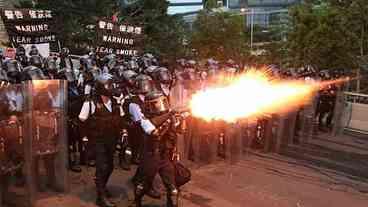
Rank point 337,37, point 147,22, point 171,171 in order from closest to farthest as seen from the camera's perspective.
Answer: point 171,171 < point 337,37 < point 147,22

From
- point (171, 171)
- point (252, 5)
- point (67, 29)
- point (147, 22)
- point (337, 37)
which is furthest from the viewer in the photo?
point (252, 5)

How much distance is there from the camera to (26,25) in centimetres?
1262

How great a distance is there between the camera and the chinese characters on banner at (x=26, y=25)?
41.2 feet

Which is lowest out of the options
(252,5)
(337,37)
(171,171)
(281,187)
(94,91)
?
(281,187)

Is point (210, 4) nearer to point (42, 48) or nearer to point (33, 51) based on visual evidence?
point (42, 48)

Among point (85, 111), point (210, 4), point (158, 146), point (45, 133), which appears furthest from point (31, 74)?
point (210, 4)

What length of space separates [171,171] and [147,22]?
15.5 m

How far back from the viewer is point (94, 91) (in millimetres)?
7445

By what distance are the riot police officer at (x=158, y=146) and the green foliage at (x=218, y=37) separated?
16.1m

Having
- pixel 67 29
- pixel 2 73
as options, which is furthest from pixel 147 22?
pixel 2 73

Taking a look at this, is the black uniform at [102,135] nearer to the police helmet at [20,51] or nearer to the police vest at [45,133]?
the police vest at [45,133]

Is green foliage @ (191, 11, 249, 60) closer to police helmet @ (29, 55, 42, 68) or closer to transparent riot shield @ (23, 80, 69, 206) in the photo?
police helmet @ (29, 55, 42, 68)

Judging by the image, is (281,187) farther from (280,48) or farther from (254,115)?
(280,48)

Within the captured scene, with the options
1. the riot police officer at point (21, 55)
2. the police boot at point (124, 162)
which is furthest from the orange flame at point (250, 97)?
the riot police officer at point (21, 55)
